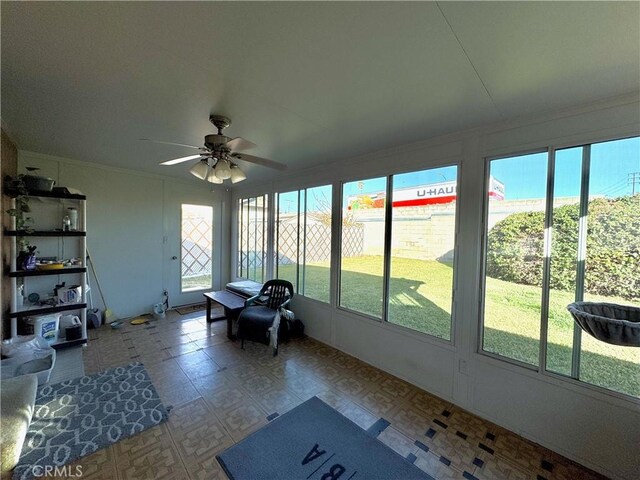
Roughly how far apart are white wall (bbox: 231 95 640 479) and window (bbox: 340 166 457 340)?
0.12 m

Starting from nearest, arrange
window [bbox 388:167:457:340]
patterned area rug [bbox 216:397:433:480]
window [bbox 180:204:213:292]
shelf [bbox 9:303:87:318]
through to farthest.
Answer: patterned area rug [bbox 216:397:433:480] < window [bbox 388:167:457:340] < shelf [bbox 9:303:87:318] < window [bbox 180:204:213:292]

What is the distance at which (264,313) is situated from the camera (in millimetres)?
3250

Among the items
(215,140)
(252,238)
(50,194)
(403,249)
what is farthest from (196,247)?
(403,249)

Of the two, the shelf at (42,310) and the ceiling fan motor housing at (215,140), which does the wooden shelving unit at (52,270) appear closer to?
the shelf at (42,310)

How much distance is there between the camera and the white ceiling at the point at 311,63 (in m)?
1.05

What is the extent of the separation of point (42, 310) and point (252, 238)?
289 cm

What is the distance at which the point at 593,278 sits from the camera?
5.77 feet

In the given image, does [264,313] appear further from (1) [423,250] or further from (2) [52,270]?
(2) [52,270]

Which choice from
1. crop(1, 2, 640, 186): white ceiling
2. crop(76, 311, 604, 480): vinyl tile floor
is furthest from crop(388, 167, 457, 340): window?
crop(76, 311, 604, 480): vinyl tile floor

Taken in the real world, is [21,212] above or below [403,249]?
above

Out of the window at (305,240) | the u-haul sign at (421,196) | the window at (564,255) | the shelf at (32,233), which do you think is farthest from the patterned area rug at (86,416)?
the window at (564,255)

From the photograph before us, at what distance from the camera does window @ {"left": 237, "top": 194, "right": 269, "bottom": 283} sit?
4.61m

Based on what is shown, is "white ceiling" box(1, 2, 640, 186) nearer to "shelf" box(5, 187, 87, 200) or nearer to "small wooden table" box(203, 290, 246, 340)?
"shelf" box(5, 187, 87, 200)

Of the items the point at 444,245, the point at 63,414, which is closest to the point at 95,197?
the point at 63,414
